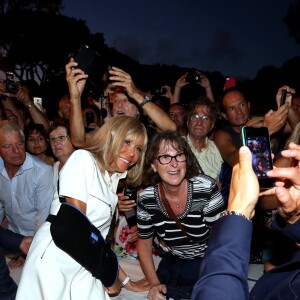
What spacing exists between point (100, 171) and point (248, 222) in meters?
1.61

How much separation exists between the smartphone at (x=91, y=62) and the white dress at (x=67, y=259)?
53.0 inches

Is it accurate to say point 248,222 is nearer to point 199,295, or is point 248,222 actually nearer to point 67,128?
point 199,295

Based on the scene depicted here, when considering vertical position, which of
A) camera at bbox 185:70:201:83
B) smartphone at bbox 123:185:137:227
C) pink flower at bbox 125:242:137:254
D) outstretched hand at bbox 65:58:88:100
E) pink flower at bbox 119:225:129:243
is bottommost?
pink flower at bbox 125:242:137:254

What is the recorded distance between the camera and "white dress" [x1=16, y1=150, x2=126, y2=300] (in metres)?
2.26

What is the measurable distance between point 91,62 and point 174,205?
1.51m

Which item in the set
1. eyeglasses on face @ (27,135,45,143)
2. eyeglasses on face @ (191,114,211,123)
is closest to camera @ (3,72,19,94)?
eyeglasses on face @ (27,135,45,143)

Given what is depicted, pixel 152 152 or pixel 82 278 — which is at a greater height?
pixel 152 152

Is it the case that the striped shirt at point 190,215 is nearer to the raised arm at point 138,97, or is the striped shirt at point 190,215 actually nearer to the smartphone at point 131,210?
the smartphone at point 131,210

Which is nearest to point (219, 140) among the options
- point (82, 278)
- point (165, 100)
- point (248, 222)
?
point (82, 278)

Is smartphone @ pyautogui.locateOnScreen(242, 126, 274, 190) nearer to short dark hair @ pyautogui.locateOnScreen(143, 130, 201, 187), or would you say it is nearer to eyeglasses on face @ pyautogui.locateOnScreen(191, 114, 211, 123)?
short dark hair @ pyautogui.locateOnScreen(143, 130, 201, 187)

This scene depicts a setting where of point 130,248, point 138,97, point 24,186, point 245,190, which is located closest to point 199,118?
point 138,97

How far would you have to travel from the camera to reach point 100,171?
2514 millimetres

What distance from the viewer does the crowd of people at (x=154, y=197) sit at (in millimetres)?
1072

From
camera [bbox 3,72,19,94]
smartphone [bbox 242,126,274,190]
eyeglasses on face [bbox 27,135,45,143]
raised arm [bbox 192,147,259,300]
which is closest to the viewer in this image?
raised arm [bbox 192,147,259,300]
